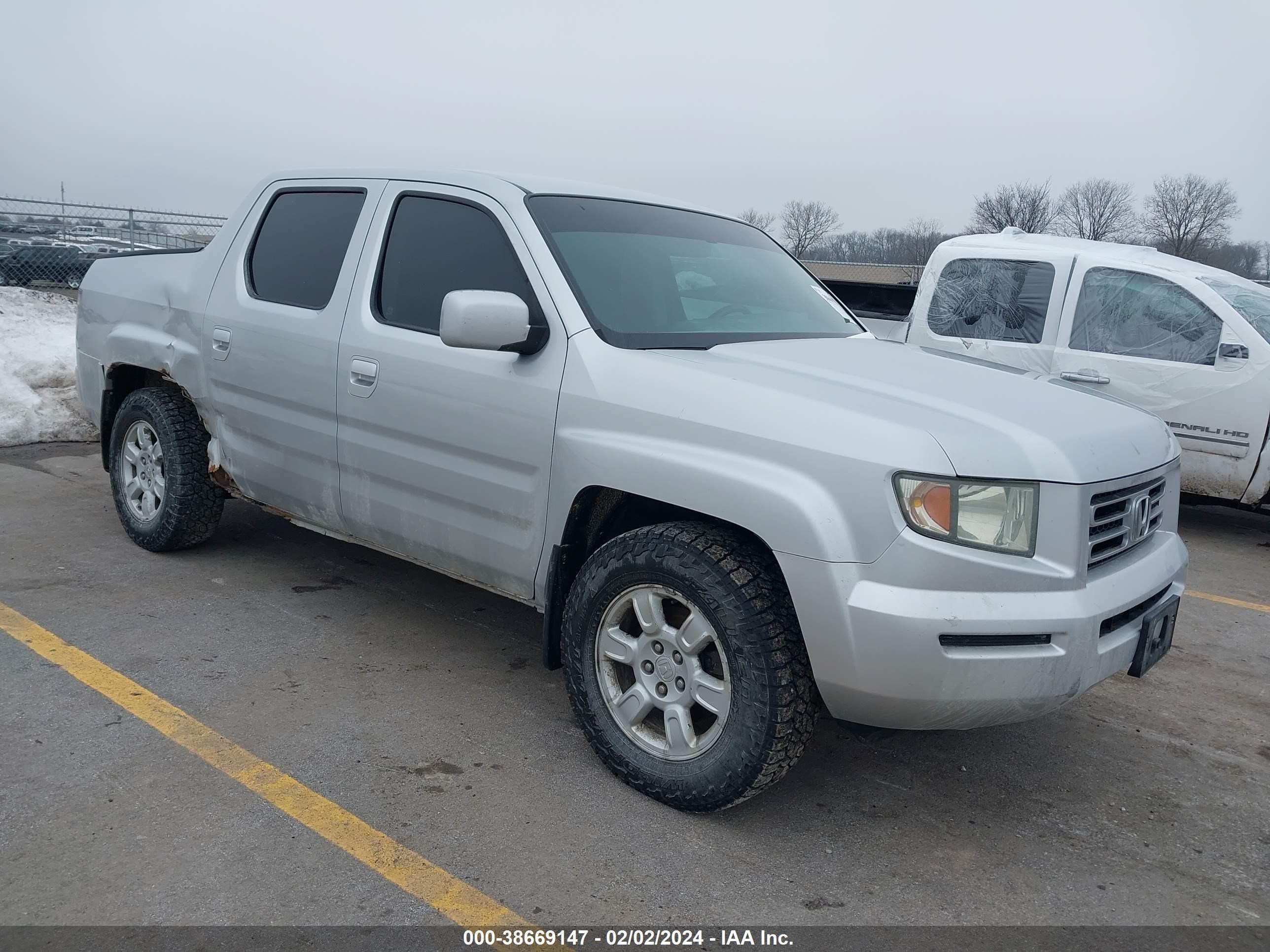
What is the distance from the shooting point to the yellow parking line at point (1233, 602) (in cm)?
518

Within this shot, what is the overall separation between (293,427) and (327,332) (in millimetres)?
425

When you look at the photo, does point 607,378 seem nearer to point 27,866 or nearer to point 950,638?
point 950,638

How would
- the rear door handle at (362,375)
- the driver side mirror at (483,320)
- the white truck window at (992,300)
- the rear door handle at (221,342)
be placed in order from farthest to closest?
the white truck window at (992,300)
the rear door handle at (221,342)
the rear door handle at (362,375)
the driver side mirror at (483,320)

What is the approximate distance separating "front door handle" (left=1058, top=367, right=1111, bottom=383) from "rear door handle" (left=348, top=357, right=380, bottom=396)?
16.0ft

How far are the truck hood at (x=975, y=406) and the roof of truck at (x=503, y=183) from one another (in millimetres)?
928

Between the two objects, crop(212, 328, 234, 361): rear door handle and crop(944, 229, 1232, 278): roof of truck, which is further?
crop(944, 229, 1232, 278): roof of truck

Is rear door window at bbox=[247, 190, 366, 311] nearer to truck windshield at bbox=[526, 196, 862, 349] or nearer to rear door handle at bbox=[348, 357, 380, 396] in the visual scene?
rear door handle at bbox=[348, 357, 380, 396]

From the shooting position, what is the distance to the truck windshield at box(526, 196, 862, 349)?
3.33 m

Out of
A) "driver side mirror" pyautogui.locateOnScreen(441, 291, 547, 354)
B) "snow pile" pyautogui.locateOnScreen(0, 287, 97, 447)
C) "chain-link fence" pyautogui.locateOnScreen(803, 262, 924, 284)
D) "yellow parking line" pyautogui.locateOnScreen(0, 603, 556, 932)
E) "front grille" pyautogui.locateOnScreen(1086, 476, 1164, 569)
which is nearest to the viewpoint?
"yellow parking line" pyautogui.locateOnScreen(0, 603, 556, 932)

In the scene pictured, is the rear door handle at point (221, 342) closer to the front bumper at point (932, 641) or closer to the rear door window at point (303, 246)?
the rear door window at point (303, 246)

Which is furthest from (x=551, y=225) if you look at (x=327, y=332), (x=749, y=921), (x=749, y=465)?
(x=749, y=921)

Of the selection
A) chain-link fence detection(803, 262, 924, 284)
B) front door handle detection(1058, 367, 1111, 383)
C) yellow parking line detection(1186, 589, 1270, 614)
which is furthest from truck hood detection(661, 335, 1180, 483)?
chain-link fence detection(803, 262, 924, 284)

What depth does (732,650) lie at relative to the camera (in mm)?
2730

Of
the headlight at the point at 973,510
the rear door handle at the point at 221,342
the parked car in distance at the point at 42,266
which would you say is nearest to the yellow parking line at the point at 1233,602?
the headlight at the point at 973,510
